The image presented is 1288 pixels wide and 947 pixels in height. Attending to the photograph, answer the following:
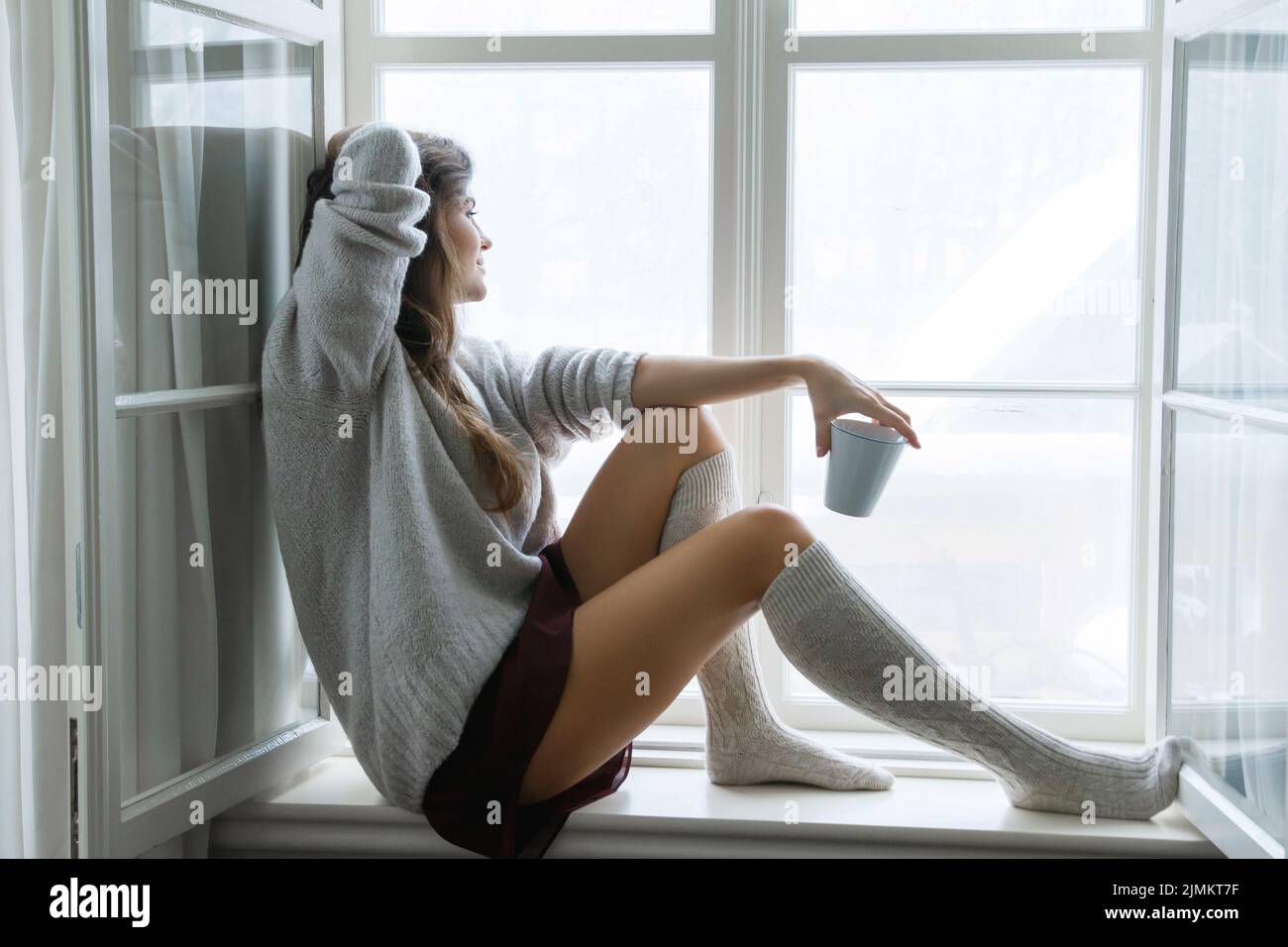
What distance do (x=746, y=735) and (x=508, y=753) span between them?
340mm

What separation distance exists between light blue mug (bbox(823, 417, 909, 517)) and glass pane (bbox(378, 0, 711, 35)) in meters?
0.68

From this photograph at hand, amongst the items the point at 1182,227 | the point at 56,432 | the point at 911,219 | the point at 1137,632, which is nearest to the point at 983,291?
the point at 911,219

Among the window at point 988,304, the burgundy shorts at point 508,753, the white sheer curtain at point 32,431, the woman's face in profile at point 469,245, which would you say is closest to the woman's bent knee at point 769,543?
the burgundy shorts at point 508,753

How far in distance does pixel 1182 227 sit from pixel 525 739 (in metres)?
1.03

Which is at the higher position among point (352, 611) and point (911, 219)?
point (911, 219)

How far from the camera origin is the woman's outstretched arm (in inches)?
55.6

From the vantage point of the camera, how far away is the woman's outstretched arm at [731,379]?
1.41 m

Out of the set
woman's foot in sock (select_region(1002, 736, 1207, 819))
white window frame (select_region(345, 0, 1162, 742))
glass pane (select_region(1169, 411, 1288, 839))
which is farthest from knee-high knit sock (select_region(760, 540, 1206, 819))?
white window frame (select_region(345, 0, 1162, 742))

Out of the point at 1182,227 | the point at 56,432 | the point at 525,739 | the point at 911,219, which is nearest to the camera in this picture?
the point at 56,432

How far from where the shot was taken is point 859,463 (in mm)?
1343

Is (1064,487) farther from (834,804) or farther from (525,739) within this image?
(525,739)

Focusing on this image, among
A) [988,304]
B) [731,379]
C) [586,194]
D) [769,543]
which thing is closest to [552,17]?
[586,194]

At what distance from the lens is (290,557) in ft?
4.50

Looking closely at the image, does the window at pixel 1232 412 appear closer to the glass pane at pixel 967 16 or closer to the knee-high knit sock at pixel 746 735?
the glass pane at pixel 967 16
